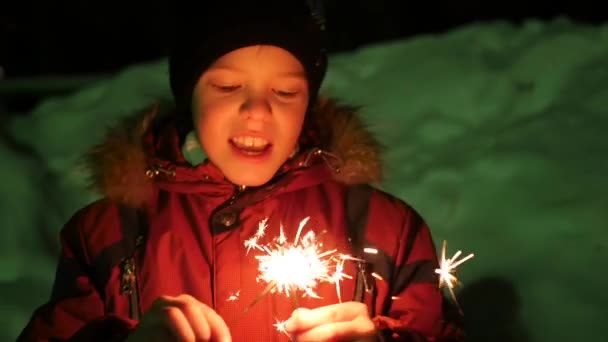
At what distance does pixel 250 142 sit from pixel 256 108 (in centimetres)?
12

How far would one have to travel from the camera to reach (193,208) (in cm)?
217

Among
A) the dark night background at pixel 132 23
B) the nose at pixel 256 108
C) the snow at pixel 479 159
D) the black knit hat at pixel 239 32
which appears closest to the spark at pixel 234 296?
the nose at pixel 256 108

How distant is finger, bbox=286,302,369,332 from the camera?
165 centimetres

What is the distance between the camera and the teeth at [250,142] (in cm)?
206

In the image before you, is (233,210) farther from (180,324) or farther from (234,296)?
(180,324)

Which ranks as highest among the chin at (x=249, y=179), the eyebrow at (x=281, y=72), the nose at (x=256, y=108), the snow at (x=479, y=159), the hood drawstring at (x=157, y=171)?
the eyebrow at (x=281, y=72)

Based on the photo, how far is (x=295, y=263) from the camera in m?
1.73

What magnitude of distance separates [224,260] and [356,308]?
0.50m

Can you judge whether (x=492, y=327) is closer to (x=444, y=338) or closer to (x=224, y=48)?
(x=444, y=338)

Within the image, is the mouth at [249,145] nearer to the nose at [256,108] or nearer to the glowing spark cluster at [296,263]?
the nose at [256,108]

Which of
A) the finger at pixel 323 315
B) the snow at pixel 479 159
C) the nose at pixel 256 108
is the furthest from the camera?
the snow at pixel 479 159

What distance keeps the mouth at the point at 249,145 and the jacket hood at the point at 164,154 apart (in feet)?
0.40

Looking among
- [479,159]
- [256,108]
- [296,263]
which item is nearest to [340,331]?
[296,263]

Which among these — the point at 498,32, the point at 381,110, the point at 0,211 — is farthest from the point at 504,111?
the point at 0,211
